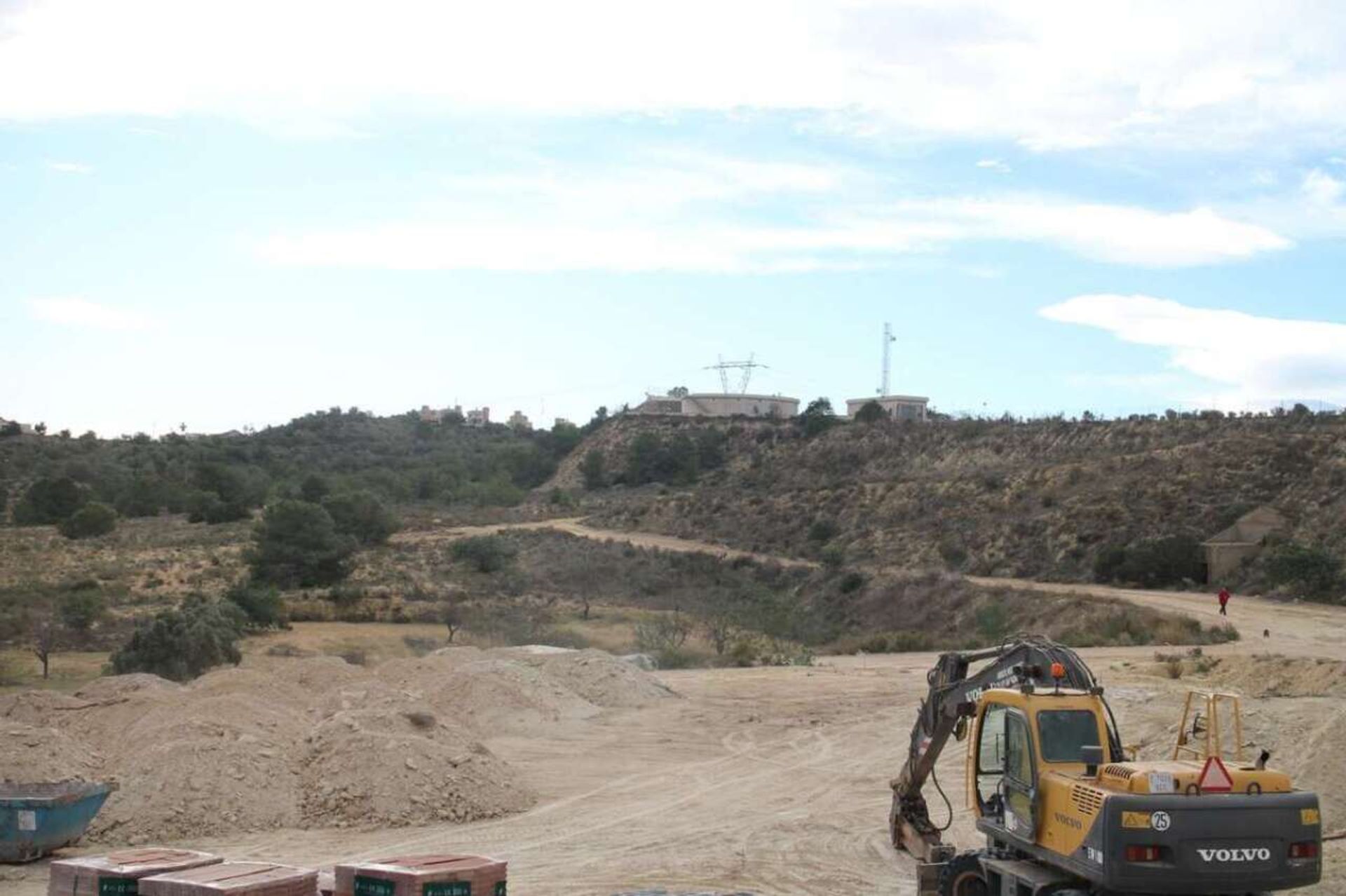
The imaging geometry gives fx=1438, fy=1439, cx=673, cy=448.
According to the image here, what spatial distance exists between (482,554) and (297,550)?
1023 cm

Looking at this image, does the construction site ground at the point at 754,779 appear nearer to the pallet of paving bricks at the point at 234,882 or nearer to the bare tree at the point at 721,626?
the pallet of paving bricks at the point at 234,882

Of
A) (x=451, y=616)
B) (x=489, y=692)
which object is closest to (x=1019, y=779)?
(x=489, y=692)

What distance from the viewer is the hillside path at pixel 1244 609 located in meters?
36.9

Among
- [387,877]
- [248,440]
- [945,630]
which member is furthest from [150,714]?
[248,440]

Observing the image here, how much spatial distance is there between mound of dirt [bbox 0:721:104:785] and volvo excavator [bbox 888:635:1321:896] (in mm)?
10906

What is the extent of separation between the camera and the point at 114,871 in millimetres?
11492

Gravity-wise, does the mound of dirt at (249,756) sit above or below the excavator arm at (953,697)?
below

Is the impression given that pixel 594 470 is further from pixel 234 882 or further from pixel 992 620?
pixel 234 882

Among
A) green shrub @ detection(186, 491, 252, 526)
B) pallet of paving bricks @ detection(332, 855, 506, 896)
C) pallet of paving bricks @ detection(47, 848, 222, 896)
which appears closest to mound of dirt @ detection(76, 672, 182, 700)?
pallet of paving bricks @ detection(47, 848, 222, 896)

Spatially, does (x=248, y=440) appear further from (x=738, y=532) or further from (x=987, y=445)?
(x=987, y=445)

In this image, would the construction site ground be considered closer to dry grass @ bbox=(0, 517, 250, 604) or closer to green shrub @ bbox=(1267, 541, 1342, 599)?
green shrub @ bbox=(1267, 541, 1342, 599)

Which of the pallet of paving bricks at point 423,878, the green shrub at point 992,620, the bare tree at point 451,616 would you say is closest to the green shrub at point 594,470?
the bare tree at point 451,616

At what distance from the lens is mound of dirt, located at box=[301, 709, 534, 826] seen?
18.7 m

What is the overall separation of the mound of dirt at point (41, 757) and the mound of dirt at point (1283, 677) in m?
19.5
